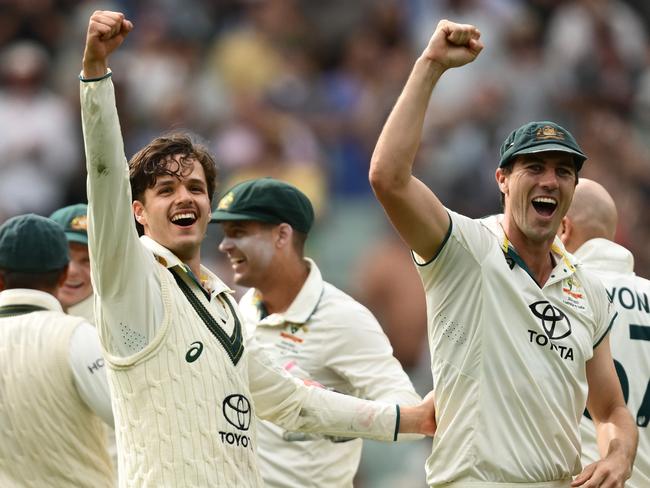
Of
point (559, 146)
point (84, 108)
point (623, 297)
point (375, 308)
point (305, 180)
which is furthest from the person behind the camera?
point (305, 180)

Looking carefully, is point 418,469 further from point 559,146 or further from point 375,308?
point 559,146

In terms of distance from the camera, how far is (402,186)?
15.4 feet

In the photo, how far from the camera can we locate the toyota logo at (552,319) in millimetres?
5102

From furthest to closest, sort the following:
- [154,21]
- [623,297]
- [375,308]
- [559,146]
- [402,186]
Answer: [154,21], [375,308], [623,297], [559,146], [402,186]

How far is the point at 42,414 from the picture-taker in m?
5.62

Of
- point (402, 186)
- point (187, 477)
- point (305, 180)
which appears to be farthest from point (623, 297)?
point (305, 180)

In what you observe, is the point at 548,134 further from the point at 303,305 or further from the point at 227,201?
the point at 227,201

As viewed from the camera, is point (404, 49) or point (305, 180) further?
point (404, 49)

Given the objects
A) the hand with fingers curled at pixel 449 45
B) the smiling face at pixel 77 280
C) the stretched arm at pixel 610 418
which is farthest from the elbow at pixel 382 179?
the smiling face at pixel 77 280

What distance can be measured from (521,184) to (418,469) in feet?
20.7

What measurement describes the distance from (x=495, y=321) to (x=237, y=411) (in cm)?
106

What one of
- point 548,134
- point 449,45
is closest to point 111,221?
point 449,45

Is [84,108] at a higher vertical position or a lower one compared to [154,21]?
higher

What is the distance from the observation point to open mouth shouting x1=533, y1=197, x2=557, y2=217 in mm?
5266
